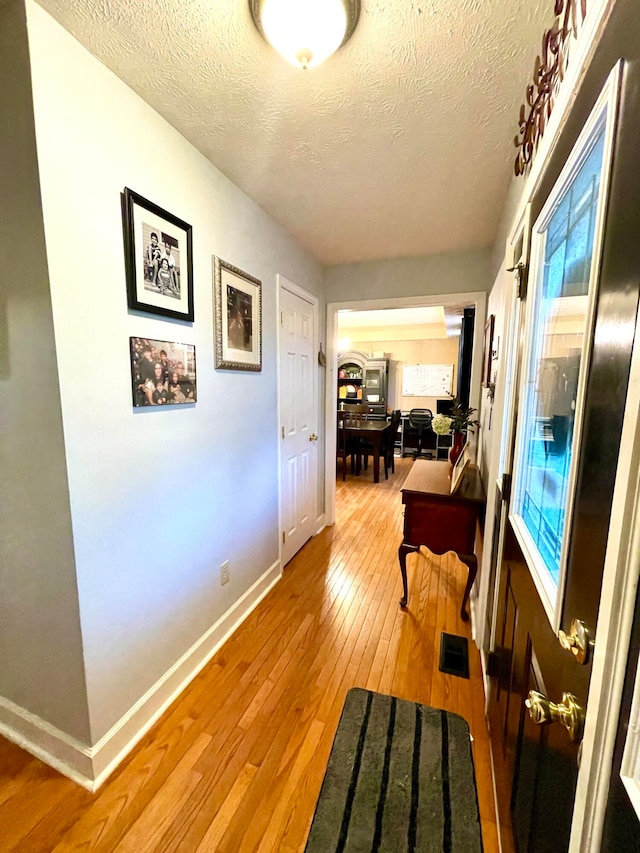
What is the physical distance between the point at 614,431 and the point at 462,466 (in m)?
1.68

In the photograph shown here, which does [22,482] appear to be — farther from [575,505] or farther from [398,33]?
[398,33]

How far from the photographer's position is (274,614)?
2.12 metres

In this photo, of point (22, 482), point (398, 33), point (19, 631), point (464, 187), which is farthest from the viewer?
point (464, 187)

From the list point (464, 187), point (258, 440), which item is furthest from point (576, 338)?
point (258, 440)

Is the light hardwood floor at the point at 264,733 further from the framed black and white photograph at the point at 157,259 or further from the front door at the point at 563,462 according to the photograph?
the framed black and white photograph at the point at 157,259

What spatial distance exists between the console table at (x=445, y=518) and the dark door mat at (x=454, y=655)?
0.22 meters

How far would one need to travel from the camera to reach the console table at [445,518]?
1.97m

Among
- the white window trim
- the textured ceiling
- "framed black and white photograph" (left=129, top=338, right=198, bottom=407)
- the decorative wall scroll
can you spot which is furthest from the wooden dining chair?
the white window trim

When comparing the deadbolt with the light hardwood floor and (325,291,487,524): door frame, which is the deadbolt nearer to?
the light hardwood floor

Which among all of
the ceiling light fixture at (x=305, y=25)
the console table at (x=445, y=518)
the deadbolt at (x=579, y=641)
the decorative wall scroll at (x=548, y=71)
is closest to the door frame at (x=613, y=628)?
the deadbolt at (x=579, y=641)

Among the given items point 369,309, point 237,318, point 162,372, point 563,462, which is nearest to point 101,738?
point 162,372

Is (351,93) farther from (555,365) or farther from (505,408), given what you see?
(505,408)

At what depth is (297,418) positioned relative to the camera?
8.98 ft

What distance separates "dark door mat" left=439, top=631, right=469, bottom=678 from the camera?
5.62 ft
